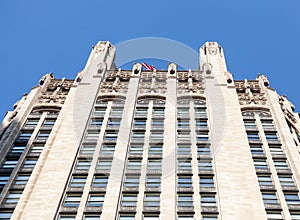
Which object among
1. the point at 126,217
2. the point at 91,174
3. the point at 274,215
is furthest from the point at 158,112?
the point at 274,215

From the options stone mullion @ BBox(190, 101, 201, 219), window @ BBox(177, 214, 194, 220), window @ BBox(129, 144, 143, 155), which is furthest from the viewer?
window @ BBox(129, 144, 143, 155)

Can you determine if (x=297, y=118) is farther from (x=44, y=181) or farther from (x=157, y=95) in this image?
(x=44, y=181)

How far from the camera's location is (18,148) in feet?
164

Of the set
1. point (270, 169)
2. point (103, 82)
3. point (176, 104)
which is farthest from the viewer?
point (103, 82)

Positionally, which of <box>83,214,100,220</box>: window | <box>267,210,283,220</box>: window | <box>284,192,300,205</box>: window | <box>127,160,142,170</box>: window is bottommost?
<box>83,214,100,220</box>: window

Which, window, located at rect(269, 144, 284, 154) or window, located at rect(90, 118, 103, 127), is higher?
window, located at rect(90, 118, 103, 127)

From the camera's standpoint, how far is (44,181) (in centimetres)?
4259

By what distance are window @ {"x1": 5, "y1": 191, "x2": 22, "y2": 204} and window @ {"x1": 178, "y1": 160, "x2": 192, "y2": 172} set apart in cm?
1380

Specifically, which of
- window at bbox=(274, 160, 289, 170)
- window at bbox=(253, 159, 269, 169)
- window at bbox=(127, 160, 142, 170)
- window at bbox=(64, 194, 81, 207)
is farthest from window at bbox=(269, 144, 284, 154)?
window at bbox=(64, 194, 81, 207)

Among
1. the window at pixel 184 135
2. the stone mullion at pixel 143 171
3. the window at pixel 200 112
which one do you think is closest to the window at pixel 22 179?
the stone mullion at pixel 143 171

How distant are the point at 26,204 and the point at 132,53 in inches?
1531

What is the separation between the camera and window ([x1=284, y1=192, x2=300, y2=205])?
136 feet

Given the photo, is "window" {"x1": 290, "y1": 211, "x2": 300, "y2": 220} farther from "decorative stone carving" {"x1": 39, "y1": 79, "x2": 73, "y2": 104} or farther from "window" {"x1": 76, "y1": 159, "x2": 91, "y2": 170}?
"decorative stone carving" {"x1": 39, "y1": 79, "x2": 73, "y2": 104}

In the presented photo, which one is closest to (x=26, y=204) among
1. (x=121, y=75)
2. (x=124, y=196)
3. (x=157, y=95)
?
(x=124, y=196)
